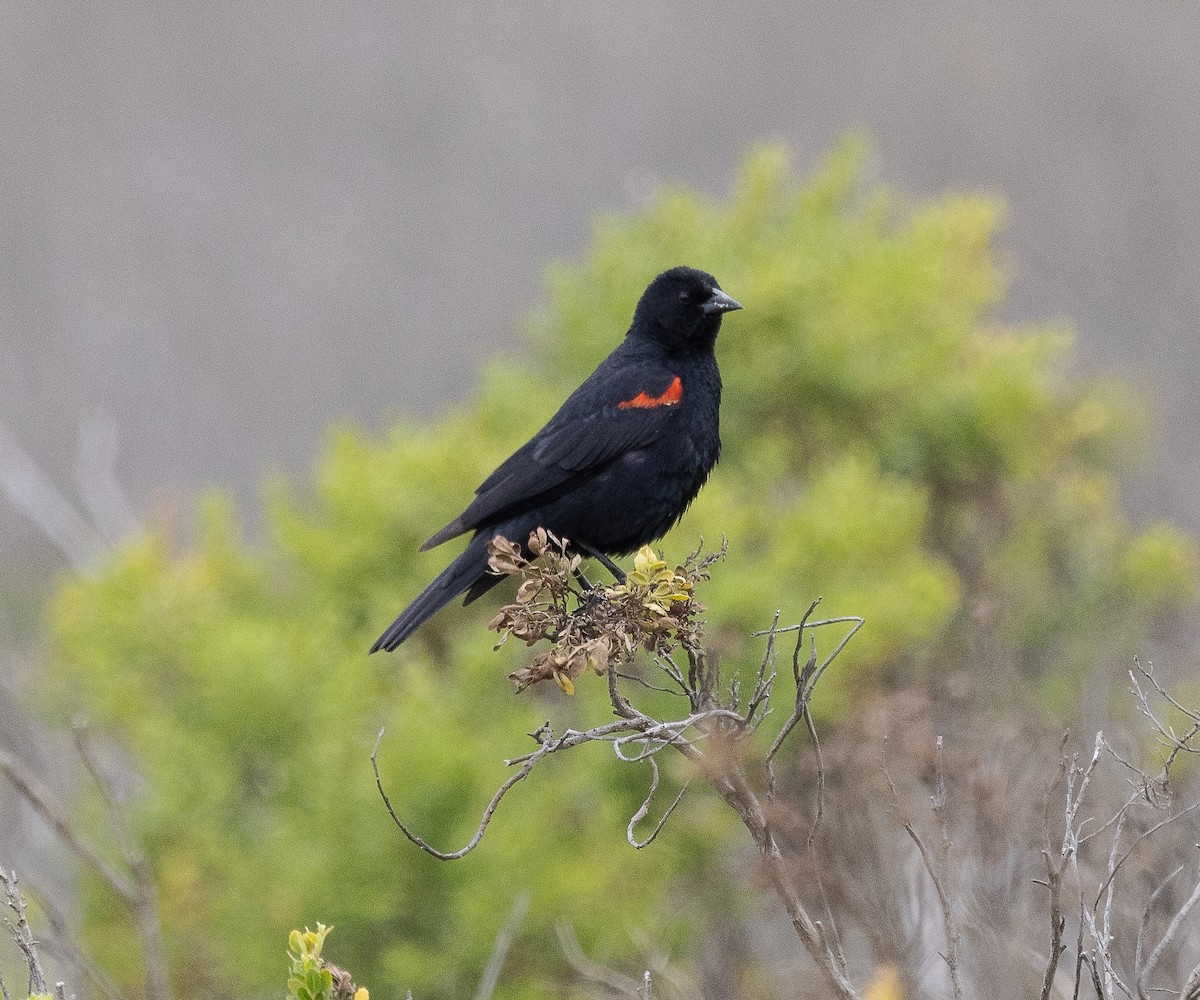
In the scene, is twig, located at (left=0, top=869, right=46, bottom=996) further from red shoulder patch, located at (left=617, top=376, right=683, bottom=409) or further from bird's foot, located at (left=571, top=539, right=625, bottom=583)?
red shoulder patch, located at (left=617, top=376, right=683, bottom=409)

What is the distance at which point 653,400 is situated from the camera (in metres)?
4.27

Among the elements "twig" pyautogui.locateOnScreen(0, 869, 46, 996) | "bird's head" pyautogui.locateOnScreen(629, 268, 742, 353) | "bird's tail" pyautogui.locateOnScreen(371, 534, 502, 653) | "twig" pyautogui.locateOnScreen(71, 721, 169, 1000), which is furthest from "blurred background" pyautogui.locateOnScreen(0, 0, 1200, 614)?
"twig" pyautogui.locateOnScreen(0, 869, 46, 996)

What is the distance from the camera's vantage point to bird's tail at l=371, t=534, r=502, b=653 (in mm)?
3689

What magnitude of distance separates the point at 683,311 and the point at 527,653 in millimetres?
3381

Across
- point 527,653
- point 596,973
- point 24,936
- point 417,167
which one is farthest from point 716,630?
point 417,167

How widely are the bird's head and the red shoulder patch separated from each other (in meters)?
0.28

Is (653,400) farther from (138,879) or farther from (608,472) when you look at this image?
(138,879)

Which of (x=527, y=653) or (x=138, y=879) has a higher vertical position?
(x=527, y=653)

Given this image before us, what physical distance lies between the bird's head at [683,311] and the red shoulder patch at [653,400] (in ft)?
0.91


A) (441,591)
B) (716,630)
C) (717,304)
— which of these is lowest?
(441,591)

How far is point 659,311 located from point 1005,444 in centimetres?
543

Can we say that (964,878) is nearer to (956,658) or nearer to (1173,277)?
(956,658)

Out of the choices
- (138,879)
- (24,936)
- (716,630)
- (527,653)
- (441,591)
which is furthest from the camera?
(527,653)

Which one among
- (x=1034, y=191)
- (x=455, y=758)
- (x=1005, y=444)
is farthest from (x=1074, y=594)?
(x=1034, y=191)
